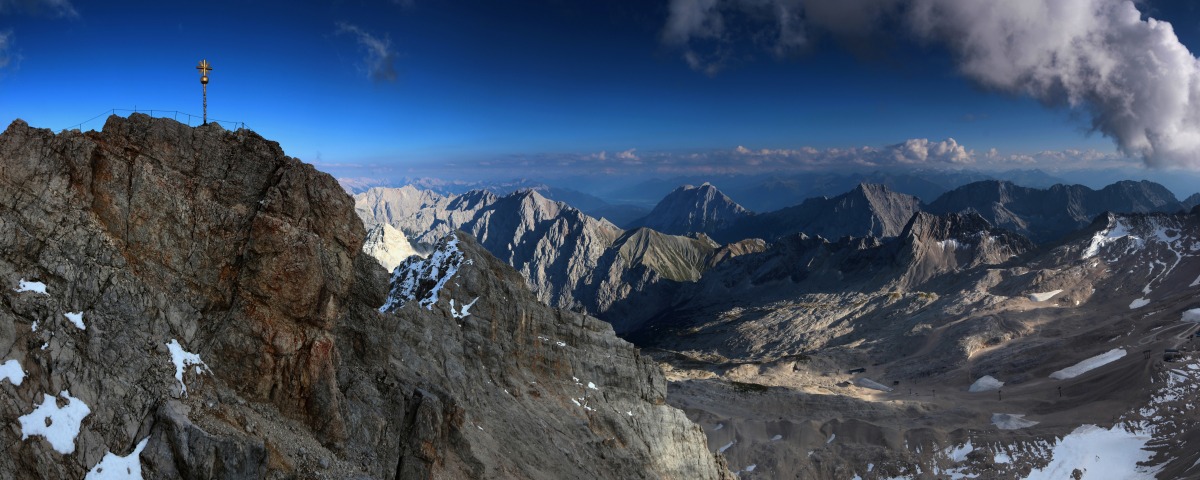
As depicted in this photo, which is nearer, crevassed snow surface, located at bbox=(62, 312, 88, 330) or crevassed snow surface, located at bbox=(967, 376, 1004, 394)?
crevassed snow surface, located at bbox=(62, 312, 88, 330)

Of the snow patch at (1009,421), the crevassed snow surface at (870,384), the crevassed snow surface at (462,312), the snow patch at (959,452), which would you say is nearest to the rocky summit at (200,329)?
the crevassed snow surface at (462,312)

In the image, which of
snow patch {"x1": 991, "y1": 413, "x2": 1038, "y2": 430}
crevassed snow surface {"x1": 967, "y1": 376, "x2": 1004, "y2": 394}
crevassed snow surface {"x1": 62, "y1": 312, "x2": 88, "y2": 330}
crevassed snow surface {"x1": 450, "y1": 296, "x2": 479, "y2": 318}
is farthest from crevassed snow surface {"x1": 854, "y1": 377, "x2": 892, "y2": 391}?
crevassed snow surface {"x1": 62, "y1": 312, "x2": 88, "y2": 330}

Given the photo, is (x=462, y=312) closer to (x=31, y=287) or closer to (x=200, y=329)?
(x=200, y=329)

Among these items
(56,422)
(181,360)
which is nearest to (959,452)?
(181,360)

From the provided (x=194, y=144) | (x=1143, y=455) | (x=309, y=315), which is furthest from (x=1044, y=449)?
(x=194, y=144)

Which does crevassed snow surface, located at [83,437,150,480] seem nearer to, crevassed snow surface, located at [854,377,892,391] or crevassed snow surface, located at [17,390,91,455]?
crevassed snow surface, located at [17,390,91,455]

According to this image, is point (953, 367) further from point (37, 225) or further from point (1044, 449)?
point (37, 225)
